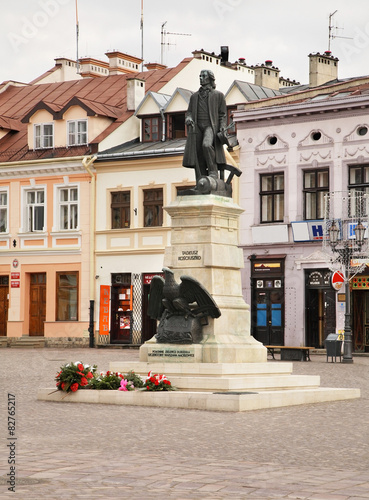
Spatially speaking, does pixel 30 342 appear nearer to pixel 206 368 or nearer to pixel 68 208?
pixel 68 208

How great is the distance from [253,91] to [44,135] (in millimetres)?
8447

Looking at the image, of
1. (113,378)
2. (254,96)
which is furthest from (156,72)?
(113,378)

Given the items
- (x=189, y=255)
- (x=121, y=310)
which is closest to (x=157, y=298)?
(x=189, y=255)

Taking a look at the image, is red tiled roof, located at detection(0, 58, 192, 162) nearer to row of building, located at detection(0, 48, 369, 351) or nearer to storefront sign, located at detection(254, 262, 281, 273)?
row of building, located at detection(0, 48, 369, 351)

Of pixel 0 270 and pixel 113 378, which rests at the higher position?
pixel 0 270

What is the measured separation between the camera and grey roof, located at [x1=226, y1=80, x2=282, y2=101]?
39353 mm

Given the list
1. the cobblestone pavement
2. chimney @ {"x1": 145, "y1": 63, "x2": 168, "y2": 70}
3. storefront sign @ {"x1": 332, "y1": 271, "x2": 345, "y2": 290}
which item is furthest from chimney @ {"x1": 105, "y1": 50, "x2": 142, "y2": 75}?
the cobblestone pavement

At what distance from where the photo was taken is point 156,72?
45531mm

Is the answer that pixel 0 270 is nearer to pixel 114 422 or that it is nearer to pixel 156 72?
pixel 156 72

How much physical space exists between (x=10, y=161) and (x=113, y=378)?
1063 inches

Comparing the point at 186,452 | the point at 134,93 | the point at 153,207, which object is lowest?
the point at 186,452

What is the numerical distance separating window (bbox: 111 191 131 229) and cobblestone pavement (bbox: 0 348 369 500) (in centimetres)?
2319

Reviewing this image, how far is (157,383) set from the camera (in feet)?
52.6

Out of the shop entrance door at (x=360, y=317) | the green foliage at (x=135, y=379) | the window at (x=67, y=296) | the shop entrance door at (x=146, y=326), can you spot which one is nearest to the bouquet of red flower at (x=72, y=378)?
the green foliage at (x=135, y=379)
